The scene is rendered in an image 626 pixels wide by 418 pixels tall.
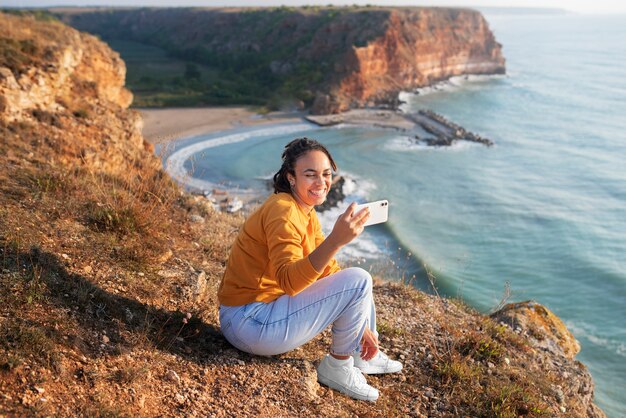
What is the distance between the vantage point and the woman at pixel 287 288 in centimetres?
294

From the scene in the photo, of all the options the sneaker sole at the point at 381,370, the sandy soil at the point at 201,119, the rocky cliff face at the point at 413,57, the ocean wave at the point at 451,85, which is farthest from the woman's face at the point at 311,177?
the ocean wave at the point at 451,85

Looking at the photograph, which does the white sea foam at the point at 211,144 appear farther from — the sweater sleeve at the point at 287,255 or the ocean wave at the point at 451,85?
the sweater sleeve at the point at 287,255

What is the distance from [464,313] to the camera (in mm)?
5836

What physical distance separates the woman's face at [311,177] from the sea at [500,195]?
2.01 metres

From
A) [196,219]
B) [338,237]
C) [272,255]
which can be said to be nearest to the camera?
[338,237]

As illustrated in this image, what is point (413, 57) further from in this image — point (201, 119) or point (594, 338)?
point (594, 338)

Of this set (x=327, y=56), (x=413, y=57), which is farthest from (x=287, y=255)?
(x=413, y=57)

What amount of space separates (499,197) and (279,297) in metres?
24.9

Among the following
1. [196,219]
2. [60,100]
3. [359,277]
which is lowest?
[196,219]

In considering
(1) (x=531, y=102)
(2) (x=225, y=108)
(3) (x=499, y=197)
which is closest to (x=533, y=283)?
(3) (x=499, y=197)

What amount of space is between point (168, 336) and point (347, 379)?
1.32 metres

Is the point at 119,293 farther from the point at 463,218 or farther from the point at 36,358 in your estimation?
the point at 463,218

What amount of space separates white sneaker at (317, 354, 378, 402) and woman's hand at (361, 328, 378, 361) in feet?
0.57

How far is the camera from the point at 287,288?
2834mm
